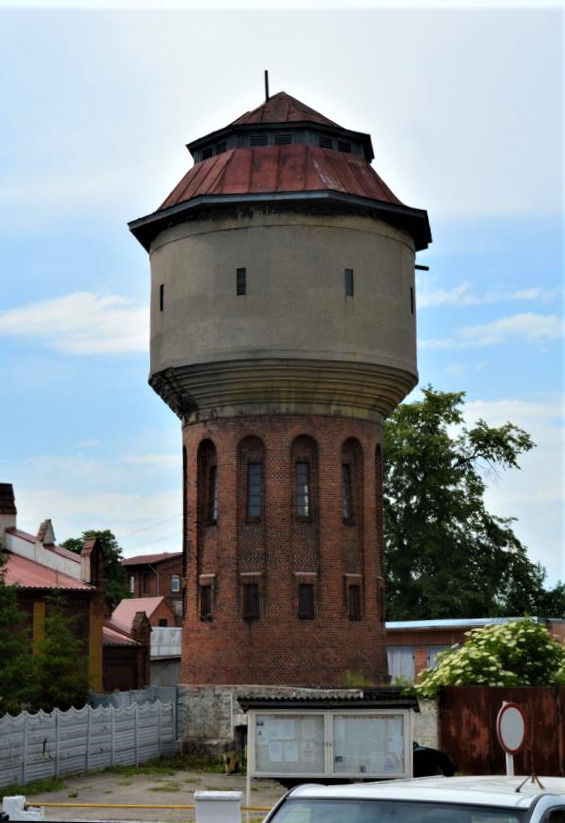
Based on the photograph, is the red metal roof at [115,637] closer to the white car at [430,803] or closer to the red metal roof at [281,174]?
the red metal roof at [281,174]

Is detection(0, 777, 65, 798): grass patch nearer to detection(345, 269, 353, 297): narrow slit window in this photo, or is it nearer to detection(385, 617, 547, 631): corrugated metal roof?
detection(345, 269, 353, 297): narrow slit window

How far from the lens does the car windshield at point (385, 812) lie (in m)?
7.14

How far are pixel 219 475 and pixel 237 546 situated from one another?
218 cm

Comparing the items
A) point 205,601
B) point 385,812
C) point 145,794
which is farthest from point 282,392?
point 385,812

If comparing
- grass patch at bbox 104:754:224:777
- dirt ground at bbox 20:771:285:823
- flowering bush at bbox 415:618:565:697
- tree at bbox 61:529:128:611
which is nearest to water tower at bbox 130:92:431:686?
grass patch at bbox 104:754:224:777

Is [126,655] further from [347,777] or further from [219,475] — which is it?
[347,777]

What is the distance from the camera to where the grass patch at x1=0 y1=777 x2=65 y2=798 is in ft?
93.1

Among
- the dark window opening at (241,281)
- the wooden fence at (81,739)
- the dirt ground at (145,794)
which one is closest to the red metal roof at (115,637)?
the wooden fence at (81,739)

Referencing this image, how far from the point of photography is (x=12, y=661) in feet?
106

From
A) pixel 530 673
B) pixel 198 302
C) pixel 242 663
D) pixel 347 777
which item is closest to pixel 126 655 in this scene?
pixel 242 663

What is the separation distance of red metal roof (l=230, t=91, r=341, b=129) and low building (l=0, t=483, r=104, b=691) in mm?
15891

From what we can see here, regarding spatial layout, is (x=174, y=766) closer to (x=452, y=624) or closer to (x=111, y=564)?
(x=452, y=624)

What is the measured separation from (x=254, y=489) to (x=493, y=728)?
13.6m

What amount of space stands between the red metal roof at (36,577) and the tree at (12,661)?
11.0 metres
